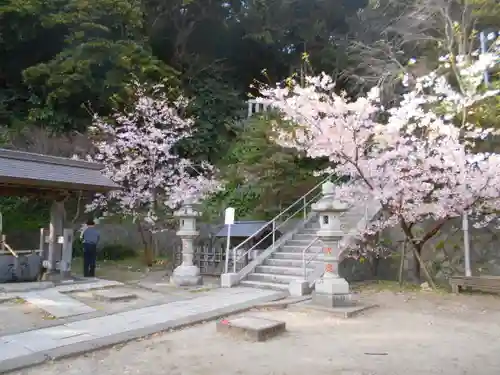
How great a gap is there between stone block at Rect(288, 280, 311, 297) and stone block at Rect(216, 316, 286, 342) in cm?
294

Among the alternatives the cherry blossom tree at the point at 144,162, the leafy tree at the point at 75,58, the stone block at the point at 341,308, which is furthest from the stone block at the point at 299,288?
the leafy tree at the point at 75,58

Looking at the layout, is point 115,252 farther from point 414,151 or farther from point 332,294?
point 414,151

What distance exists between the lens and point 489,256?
37.5 feet

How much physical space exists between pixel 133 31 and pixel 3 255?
12.6 meters

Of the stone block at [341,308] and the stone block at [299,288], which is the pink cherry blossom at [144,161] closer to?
the stone block at [299,288]

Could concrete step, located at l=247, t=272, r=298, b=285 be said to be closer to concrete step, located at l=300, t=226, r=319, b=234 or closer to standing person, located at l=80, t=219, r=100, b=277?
concrete step, located at l=300, t=226, r=319, b=234

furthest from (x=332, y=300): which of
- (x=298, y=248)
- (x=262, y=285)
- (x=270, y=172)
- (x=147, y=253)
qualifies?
(x=147, y=253)

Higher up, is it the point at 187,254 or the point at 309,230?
the point at 309,230

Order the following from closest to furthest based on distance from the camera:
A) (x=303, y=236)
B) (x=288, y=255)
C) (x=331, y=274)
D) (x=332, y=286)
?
(x=332, y=286) < (x=331, y=274) < (x=288, y=255) < (x=303, y=236)

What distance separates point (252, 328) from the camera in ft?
18.9

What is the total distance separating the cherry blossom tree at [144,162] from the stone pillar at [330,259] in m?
7.33

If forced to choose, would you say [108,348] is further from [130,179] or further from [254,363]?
[130,179]

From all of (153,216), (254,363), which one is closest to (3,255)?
(153,216)

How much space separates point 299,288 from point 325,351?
12.6 feet
